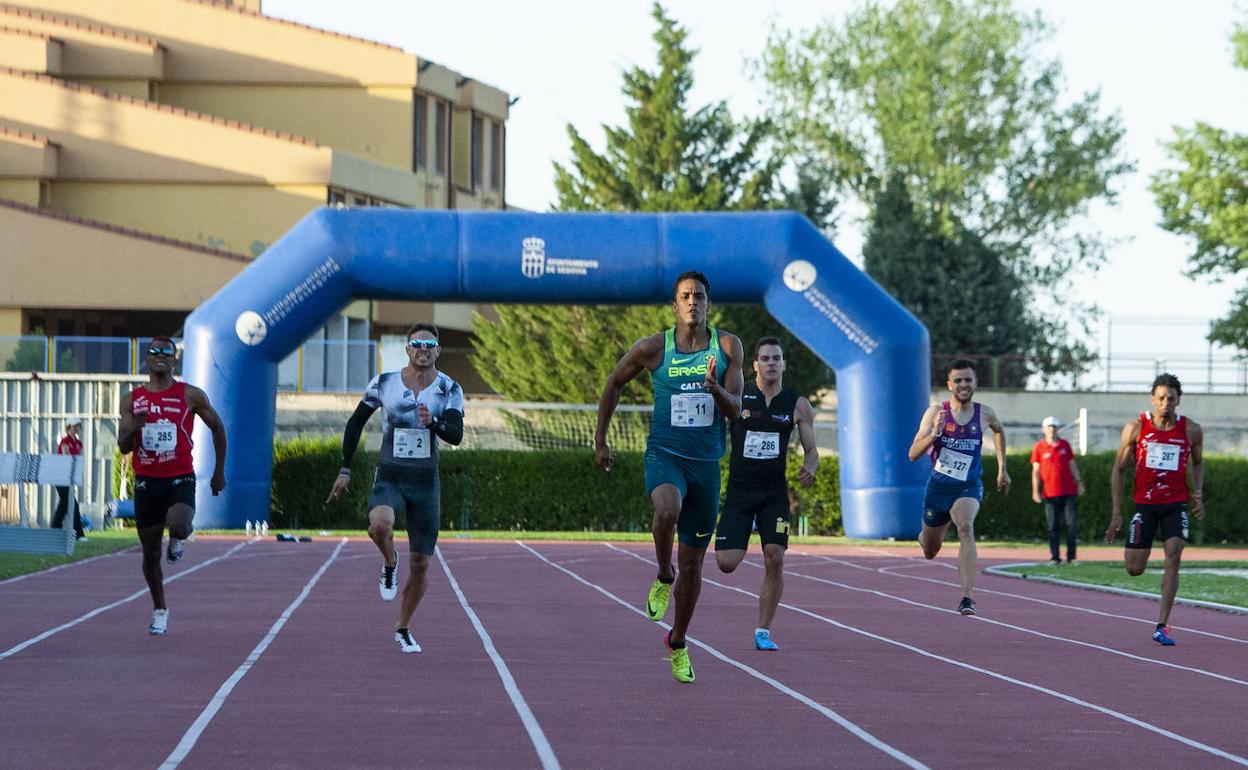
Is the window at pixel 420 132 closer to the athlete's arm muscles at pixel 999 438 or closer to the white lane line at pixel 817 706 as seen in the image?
the white lane line at pixel 817 706

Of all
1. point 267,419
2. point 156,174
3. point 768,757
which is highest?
point 156,174

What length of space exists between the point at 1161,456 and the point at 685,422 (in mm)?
4910

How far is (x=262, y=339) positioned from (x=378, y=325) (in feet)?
79.8

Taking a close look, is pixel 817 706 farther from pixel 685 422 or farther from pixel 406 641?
pixel 406 641

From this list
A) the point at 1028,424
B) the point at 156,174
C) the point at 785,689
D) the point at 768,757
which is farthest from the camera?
the point at 156,174

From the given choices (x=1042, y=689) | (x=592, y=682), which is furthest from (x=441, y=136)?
(x=1042, y=689)

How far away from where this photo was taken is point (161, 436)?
46.2 feet

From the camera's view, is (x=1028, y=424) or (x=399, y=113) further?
(x=399, y=113)

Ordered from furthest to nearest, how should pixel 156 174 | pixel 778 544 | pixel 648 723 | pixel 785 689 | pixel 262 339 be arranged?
pixel 156 174, pixel 262 339, pixel 778 544, pixel 785 689, pixel 648 723

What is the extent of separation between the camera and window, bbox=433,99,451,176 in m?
57.0

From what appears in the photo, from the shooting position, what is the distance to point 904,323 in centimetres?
2945

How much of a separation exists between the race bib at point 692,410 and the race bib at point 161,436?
14.4ft

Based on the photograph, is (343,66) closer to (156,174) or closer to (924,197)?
(156,174)

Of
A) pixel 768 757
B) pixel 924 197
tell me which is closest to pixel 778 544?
pixel 768 757
